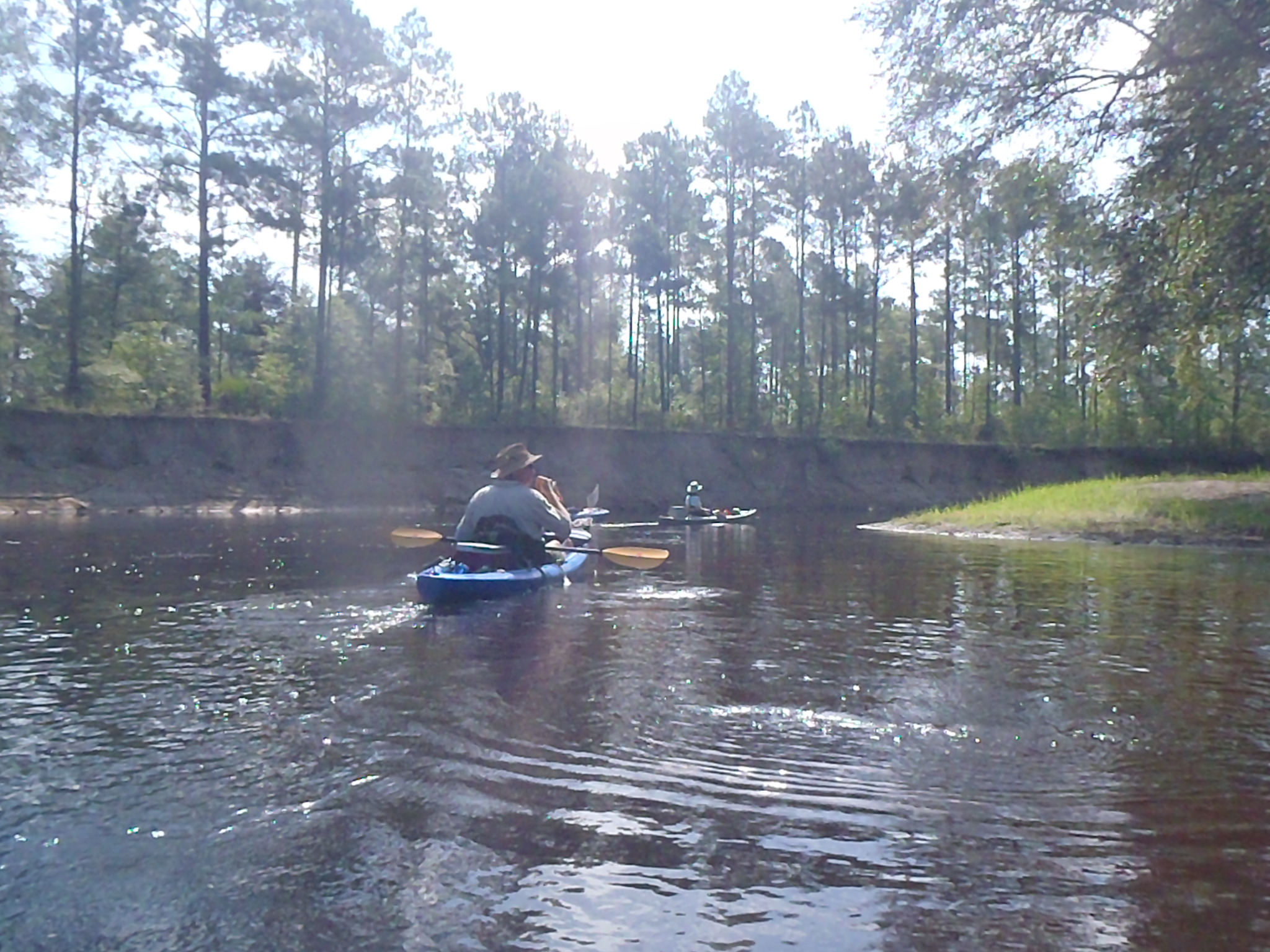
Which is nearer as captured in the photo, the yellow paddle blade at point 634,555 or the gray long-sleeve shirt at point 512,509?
the gray long-sleeve shirt at point 512,509

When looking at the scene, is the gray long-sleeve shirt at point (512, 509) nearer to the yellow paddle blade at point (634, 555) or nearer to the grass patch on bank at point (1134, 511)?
the yellow paddle blade at point (634, 555)

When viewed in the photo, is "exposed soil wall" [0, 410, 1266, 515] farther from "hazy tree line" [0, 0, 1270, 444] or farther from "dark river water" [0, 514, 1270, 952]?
"dark river water" [0, 514, 1270, 952]

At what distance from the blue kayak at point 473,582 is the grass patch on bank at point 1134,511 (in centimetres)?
1437

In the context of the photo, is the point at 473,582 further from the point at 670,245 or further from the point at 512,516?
the point at 670,245

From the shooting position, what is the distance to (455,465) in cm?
3994

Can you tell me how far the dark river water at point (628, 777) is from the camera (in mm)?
3832

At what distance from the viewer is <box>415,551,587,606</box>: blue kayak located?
11180 millimetres

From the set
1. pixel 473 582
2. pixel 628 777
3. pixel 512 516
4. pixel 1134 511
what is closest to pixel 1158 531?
pixel 1134 511

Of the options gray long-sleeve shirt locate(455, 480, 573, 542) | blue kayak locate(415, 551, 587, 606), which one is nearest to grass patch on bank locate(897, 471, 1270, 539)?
gray long-sleeve shirt locate(455, 480, 573, 542)

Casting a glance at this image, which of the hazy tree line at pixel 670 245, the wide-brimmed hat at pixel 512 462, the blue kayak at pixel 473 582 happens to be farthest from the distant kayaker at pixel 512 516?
the hazy tree line at pixel 670 245

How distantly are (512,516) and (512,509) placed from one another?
9 cm

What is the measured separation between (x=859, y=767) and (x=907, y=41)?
18.4 metres

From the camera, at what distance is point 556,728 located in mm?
6410

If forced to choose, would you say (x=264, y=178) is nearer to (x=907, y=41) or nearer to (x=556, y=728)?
(x=907, y=41)
